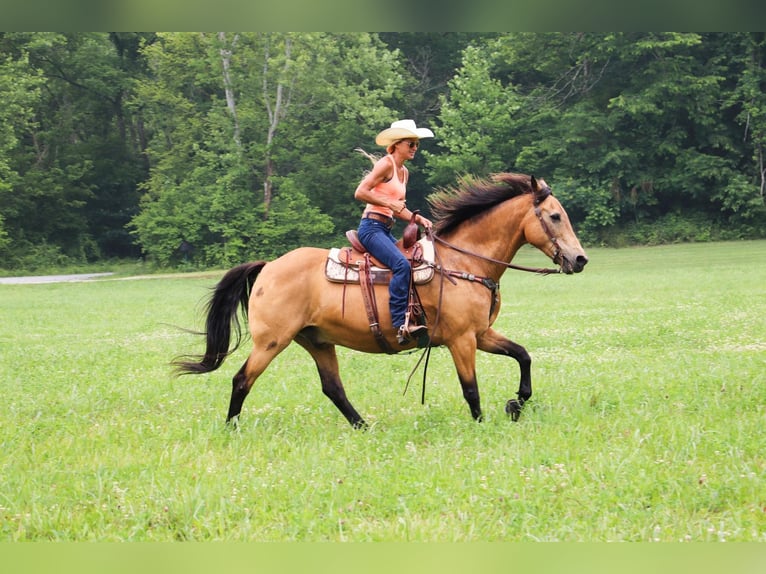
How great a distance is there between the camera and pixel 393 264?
7.94 metres

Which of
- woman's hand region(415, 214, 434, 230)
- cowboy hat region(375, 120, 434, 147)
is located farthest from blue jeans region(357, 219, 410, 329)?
cowboy hat region(375, 120, 434, 147)

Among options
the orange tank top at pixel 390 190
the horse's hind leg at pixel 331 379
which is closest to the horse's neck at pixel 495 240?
the orange tank top at pixel 390 190

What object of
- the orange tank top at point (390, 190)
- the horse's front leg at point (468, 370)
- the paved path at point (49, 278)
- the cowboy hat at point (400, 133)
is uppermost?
the cowboy hat at point (400, 133)

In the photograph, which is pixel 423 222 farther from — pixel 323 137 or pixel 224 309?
pixel 323 137

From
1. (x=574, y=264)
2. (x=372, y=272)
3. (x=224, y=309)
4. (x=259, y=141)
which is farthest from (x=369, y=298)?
(x=259, y=141)

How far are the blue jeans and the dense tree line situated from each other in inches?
1670

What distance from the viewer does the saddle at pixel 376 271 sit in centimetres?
803

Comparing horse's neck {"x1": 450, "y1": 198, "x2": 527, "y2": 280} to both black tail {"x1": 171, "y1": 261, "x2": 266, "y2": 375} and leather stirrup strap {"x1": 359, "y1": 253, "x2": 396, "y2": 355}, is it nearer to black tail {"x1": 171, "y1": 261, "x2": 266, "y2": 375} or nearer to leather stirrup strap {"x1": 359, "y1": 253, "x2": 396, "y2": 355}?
leather stirrup strap {"x1": 359, "y1": 253, "x2": 396, "y2": 355}

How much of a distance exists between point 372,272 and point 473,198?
139 centimetres

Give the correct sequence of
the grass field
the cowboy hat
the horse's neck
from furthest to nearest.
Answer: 1. the horse's neck
2. the cowboy hat
3. the grass field

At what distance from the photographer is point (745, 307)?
1841cm

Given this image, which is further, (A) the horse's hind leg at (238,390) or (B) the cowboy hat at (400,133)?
(A) the horse's hind leg at (238,390)

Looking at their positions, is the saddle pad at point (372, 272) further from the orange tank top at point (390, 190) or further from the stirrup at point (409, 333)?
the orange tank top at point (390, 190)

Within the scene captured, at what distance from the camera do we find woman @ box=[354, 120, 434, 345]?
7.75 metres
